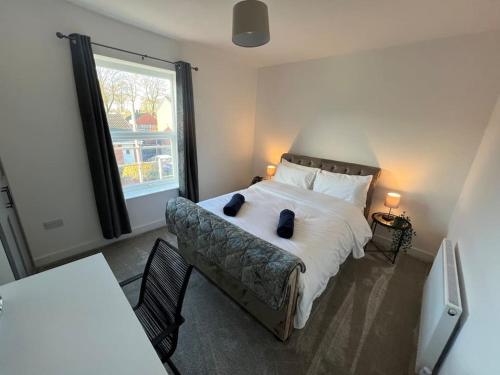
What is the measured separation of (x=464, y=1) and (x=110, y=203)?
3559 millimetres

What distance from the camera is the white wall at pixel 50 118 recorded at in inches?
68.9

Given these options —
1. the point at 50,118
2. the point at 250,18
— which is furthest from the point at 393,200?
the point at 50,118

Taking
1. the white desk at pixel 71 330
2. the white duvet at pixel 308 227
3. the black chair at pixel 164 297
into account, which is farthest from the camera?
the white duvet at pixel 308 227

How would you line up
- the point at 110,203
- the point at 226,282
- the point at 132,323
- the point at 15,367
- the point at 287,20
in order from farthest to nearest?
the point at 110,203 → the point at 287,20 → the point at 226,282 → the point at 132,323 → the point at 15,367

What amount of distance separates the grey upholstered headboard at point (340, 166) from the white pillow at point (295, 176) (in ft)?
0.80

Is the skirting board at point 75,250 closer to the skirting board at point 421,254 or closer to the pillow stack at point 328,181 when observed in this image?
the pillow stack at point 328,181

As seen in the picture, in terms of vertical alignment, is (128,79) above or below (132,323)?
above

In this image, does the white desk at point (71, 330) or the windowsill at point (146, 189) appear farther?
the windowsill at point (146, 189)

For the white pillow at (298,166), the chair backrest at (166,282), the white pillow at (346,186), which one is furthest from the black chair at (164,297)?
the white pillow at (298,166)

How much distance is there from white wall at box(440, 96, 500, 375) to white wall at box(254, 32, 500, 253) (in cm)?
32

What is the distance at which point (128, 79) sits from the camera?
2.46 m

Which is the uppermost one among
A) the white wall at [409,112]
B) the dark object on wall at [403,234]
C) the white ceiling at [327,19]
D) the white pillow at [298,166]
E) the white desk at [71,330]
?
the white ceiling at [327,19]

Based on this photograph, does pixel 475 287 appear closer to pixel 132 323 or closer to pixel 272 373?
pixel 272 373

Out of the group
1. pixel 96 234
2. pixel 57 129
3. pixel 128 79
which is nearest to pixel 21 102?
pixel 57 129
